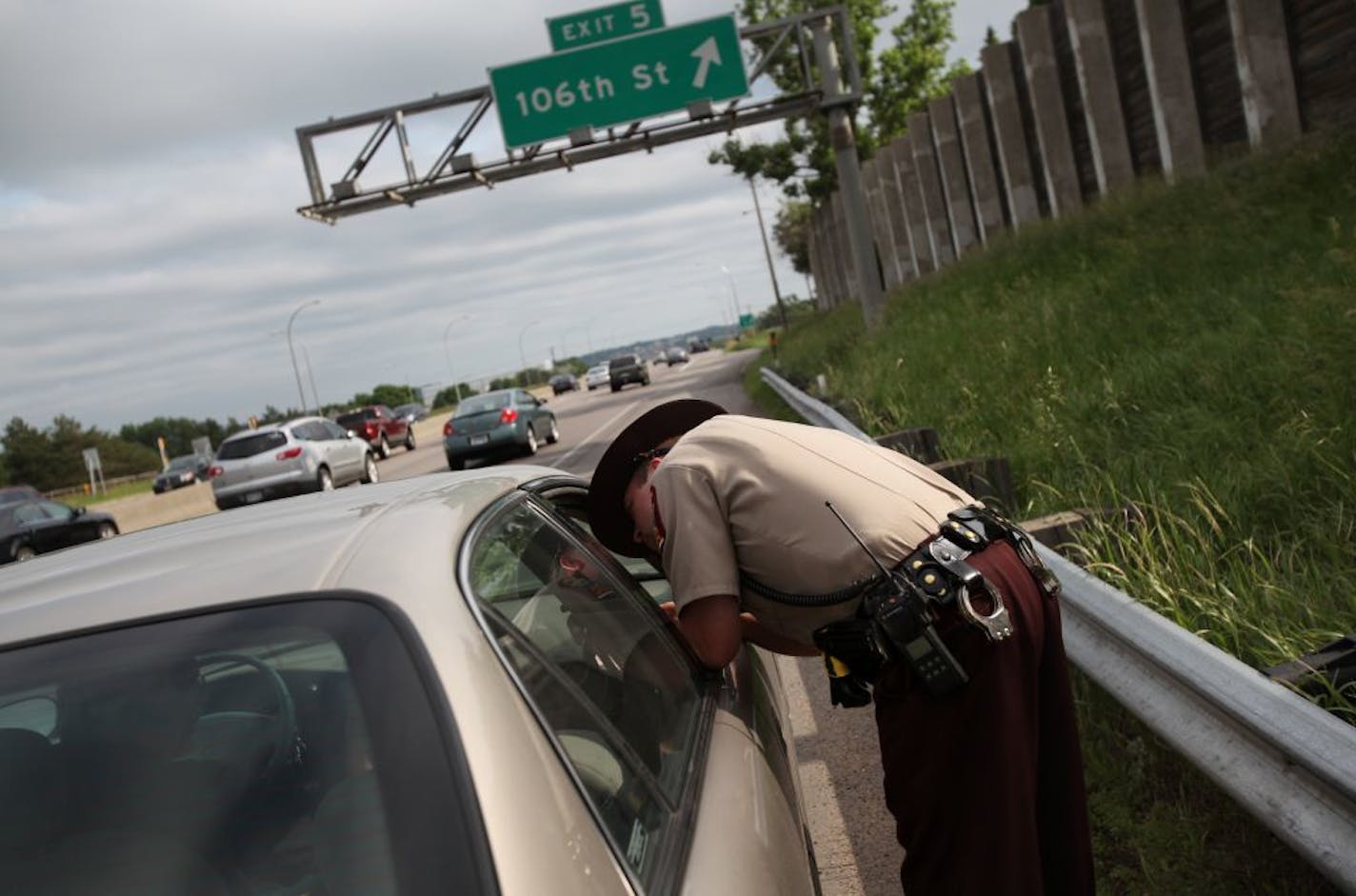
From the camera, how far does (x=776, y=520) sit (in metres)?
2.56

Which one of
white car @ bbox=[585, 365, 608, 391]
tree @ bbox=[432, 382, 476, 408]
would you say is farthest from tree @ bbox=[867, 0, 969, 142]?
tree @ bbox=[432, 382, 476, 408]

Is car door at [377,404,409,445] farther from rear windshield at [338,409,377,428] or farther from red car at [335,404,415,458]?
rear windshield at [338,409,377,428]

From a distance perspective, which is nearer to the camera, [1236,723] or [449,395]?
[1236,723]

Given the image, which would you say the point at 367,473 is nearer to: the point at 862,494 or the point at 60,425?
the point at 862,494

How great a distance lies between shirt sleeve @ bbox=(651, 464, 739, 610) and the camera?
254cm

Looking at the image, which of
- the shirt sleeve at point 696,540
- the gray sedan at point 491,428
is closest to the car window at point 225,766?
the shirt sleeve at point 696,540

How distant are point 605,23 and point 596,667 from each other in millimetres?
20050

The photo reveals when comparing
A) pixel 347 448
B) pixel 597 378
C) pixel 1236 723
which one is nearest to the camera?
pixel 1236 723

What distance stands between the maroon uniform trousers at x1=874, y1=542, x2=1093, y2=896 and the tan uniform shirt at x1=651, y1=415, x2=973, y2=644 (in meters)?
0.20

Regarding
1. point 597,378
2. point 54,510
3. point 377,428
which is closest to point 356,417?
point 377,428

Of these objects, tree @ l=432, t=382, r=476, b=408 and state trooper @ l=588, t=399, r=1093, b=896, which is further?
tree @ l=432, t=382, r=476, b=408

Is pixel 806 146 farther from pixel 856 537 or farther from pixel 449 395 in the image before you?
pixel 449 395

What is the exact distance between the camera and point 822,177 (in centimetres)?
4128

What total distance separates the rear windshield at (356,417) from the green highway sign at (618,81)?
21926mm
